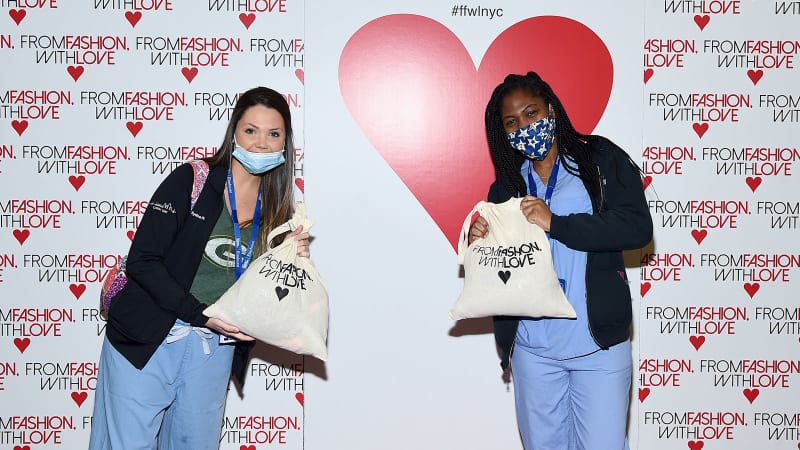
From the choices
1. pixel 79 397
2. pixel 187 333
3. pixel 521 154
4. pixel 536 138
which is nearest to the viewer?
pixel 187 333

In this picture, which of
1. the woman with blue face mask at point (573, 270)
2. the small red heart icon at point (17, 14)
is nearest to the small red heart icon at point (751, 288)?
the woman with blue face mask at point (573, 270)

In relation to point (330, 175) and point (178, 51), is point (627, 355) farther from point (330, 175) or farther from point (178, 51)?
point (178, 51)

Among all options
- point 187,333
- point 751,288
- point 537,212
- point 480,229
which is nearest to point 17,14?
point 187,333

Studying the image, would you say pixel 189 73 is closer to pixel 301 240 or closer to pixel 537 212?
pixel 301 240

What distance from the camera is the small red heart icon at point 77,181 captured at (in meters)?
3.06

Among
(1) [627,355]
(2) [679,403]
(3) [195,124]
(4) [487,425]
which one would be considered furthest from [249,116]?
(2) [679,403]

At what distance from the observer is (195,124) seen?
308cm

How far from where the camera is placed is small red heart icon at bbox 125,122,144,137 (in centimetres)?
306

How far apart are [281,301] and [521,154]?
984 mm

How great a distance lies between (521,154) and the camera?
247cm

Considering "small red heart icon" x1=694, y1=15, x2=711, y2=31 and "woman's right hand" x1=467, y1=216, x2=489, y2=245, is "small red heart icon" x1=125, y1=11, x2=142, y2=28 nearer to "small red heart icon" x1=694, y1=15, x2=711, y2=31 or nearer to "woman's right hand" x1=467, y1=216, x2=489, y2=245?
"woman's right hand" x1=467, y1=216, x2=489, y2=245

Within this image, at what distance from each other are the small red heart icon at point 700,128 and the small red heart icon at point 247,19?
6.63 feet

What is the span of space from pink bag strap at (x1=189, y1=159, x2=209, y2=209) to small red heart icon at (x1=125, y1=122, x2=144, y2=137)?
0.98 metres

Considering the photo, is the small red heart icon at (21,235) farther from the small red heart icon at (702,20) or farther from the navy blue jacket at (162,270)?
the small red heart icon at (702,20)
